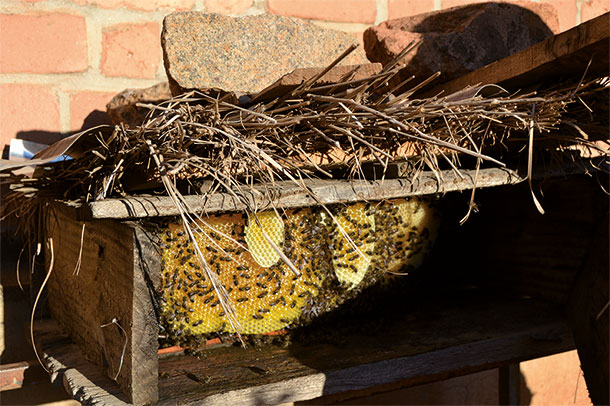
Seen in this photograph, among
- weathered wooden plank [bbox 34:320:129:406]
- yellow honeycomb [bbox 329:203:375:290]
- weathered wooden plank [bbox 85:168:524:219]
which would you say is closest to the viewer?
weathered wooden plank [bbox 85:168:524:219]

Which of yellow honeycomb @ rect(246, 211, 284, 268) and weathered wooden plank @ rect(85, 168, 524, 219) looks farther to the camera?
yellow honeycomb @ rect(246, 211, 284, 268)

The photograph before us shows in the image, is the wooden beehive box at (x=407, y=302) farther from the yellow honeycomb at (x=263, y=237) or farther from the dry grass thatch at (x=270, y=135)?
the yellow honeycomb at (x=263, y=237)

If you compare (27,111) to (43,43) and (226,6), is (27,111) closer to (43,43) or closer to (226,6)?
(43,43)

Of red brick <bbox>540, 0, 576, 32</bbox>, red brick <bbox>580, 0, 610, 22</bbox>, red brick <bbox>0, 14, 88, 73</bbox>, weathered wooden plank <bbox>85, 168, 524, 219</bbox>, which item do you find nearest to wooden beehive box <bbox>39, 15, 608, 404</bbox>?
weathered wooden plank <bbox>85, 168, 524, 219</bbox>

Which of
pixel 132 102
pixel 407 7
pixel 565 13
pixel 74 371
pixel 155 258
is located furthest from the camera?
pixel 565 13

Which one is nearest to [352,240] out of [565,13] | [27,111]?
[27,111]

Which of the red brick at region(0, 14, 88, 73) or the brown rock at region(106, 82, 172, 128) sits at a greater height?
the red brick at region(0, 14, 88, 73)

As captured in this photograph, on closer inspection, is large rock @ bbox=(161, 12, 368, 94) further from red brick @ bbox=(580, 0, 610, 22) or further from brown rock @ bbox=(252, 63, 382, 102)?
red brick @ bbox=(580, 0, 610, 22)

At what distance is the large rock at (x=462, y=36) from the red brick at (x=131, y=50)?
60 centimetres

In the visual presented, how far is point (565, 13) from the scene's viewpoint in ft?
7.19

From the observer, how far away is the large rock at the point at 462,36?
1494 mm

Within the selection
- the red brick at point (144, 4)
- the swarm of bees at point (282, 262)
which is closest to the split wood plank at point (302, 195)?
the swarm of bees at point (282, 262)

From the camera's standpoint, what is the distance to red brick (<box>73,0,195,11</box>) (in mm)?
1618

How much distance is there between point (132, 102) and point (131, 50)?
10.2 inches
